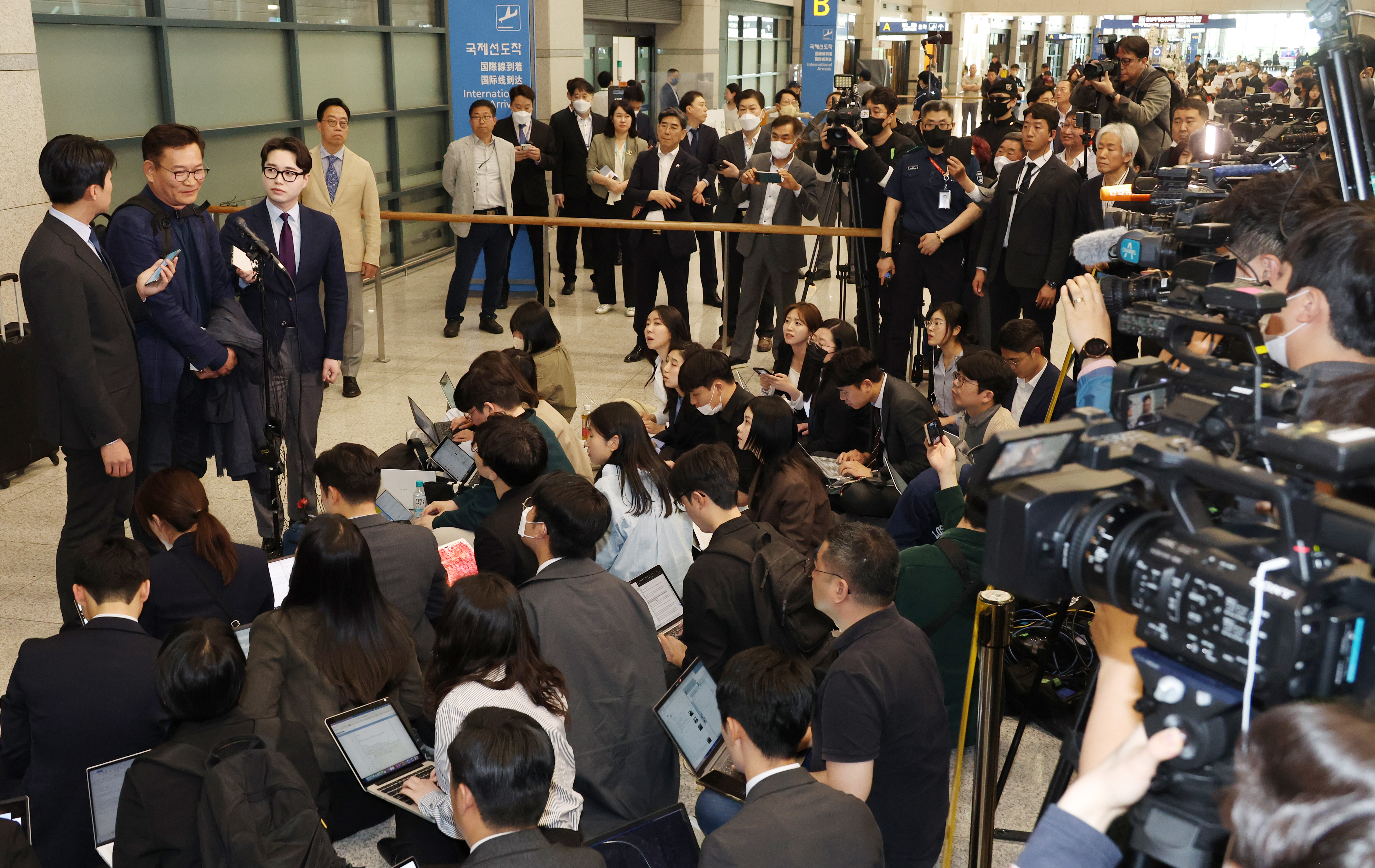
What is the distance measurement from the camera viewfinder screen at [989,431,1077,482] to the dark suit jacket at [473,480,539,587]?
2.43 meters

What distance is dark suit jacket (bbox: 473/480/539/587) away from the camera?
3629 millimetres

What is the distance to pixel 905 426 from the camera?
4.62 metres

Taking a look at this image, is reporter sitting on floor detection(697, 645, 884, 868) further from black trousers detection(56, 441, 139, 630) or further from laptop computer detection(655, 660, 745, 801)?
black trousers detection(56, 441, 139, 630)

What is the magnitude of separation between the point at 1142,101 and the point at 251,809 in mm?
7970

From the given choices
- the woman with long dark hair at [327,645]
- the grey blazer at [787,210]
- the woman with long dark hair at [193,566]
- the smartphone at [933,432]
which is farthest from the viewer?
the grey blazer at [787,210]

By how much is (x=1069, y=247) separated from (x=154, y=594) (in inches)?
192

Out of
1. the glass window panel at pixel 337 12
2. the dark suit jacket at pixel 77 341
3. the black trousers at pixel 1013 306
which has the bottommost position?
the black trousers at pixel 1013 306

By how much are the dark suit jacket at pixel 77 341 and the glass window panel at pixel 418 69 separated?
670cm

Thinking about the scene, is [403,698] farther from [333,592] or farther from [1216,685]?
[1216,685]

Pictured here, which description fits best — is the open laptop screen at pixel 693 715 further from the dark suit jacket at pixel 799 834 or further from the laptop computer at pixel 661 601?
the dark suit jacket at pixel 799 834

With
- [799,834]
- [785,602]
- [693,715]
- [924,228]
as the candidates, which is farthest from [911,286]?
[799,834]

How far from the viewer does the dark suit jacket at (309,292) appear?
15.2 ft

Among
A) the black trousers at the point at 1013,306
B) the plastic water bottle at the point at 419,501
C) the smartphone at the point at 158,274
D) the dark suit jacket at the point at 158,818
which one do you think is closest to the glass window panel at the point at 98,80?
the smartphone at the point at 158,274

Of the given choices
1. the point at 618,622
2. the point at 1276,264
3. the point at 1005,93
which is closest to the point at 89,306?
the point at 618,622
